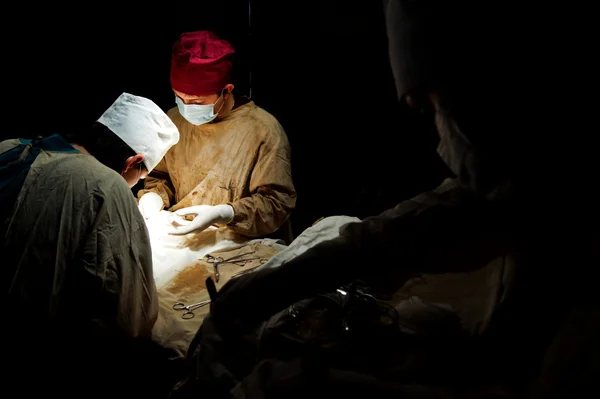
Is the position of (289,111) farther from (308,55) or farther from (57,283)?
(57,283)

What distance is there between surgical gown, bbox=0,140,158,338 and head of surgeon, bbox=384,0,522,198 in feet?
4.71

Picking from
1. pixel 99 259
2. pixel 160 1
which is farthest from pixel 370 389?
pixel 160 1

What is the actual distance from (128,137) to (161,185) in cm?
120

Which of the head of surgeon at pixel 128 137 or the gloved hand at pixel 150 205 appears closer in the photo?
the head of surgeon at pixel 128 137

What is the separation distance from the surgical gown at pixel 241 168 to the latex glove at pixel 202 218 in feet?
0.27

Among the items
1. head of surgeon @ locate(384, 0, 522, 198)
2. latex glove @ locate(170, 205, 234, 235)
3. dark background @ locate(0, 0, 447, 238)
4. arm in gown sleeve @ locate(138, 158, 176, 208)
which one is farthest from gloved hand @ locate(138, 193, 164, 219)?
head of surgeon @ locate(384, 0, 522, 198)

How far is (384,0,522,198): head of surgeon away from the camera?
1.11 metres

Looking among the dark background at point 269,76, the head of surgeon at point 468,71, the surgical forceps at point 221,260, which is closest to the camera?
the head of surgeon at point 468,71

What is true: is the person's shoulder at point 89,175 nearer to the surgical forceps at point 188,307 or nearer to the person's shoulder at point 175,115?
the surgical forceps at point 188,307

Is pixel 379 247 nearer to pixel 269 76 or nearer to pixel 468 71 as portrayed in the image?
pixel 468 71

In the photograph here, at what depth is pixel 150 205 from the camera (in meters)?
3.22

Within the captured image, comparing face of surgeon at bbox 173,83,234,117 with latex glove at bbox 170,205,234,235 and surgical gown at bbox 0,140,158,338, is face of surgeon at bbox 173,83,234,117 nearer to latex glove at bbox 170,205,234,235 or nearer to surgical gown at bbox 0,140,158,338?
latex glove at bbox 170,205,234,235

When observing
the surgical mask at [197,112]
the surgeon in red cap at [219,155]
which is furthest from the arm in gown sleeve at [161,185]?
the surgical mask at [197,112]

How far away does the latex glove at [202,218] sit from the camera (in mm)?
Answer: 2855
